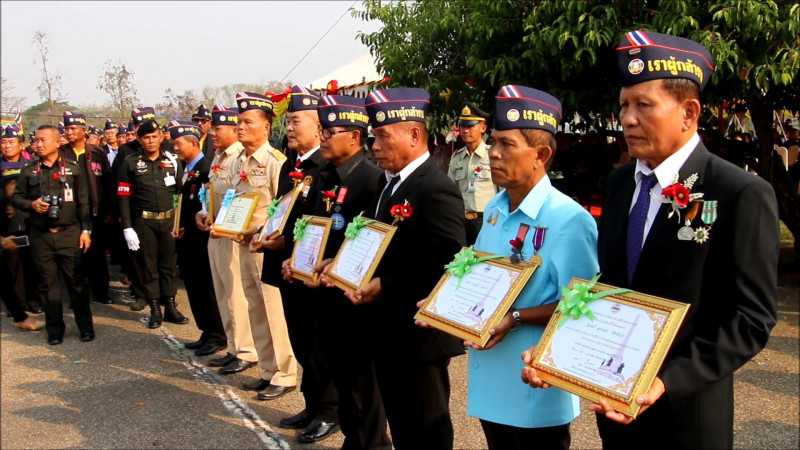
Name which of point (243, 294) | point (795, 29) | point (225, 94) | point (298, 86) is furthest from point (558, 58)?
point (225, 94)

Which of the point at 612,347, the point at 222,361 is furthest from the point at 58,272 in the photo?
the point at 612,347

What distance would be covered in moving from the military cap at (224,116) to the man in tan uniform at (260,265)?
0.59 metres

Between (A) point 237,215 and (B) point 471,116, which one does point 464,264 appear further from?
(B) point 471,116

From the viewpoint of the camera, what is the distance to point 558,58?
690 cm

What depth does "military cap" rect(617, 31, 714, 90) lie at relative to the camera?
1.86 meters

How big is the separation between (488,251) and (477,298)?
32 centimetres

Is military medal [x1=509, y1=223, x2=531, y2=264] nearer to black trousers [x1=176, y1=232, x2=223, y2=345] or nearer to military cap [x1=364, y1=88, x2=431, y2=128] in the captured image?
military cap [x1=364, y1=88, x2=431, y2=128]

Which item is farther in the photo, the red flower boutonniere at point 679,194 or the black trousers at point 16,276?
the black trousers at point 16,276

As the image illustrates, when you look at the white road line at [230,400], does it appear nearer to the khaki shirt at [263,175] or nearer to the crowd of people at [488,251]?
the crowd of people at [488,251]

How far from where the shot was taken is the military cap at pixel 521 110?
2.44m

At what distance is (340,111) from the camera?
384 centimetres

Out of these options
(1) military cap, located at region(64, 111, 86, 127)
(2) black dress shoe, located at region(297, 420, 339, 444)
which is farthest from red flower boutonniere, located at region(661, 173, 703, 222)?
(1) military cap, located at region(64, 111, 86, 127)

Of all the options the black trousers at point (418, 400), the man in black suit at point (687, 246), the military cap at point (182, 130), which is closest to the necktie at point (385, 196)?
the black trousers at point (418, 400)

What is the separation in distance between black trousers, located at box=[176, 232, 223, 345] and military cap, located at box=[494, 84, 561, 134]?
481cm
